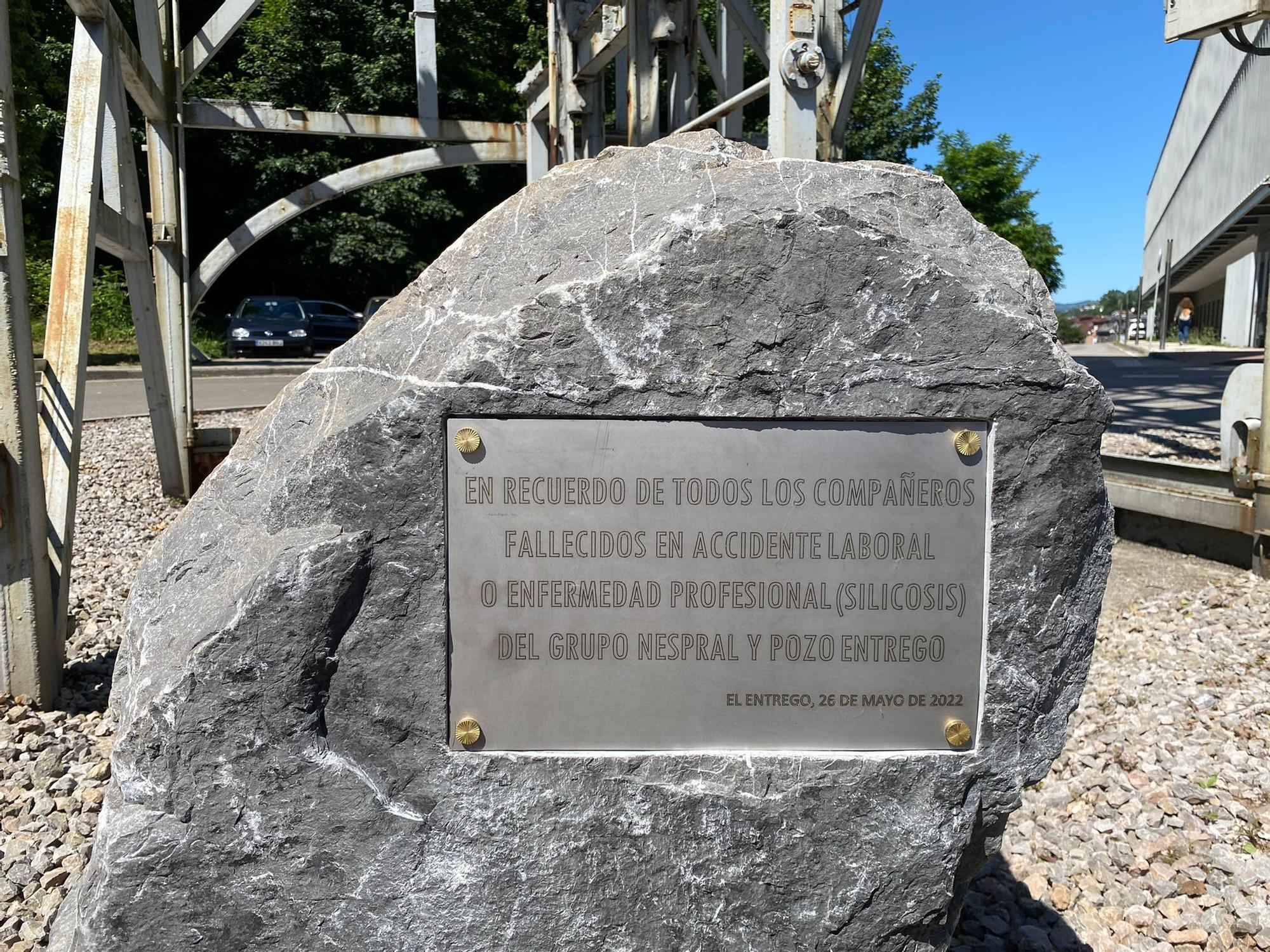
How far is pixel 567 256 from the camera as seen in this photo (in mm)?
2135

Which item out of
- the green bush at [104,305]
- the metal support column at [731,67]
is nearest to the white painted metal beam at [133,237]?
the metal support column at [731,67]

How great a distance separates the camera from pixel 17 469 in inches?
137

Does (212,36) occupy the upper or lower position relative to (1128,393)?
upper

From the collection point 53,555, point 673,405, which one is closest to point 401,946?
point 673,405

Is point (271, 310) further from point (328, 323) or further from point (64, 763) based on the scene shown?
point (64, 763)

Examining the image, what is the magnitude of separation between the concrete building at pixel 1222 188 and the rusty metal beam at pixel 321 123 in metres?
9.80

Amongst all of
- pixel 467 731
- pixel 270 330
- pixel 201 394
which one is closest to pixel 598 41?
pixel 467 731

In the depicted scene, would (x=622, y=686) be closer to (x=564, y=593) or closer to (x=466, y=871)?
(x=564, y=593)

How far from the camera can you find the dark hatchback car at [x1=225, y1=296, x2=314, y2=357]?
1938cm

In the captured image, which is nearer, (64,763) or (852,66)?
(64,763)

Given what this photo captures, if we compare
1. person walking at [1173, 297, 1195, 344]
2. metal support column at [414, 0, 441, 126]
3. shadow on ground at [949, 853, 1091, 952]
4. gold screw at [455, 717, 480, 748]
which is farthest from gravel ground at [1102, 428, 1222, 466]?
person walking at [1173, 297, 1195, 344]

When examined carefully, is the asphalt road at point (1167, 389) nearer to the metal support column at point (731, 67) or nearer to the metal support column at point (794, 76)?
the metal support column at point (731, 67)

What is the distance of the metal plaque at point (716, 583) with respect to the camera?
83.4 inches

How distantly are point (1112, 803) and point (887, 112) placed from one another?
24.9m
